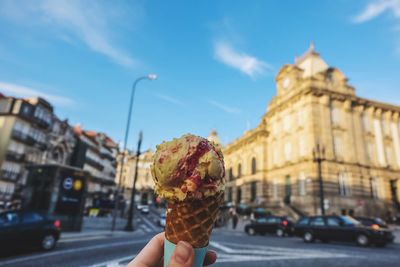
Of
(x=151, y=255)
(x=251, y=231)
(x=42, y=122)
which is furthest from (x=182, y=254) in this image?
(x=42, y=122)

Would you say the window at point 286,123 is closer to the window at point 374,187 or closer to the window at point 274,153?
the window at point 274,153

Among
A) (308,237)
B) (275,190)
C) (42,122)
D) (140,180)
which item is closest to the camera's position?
(308,237)

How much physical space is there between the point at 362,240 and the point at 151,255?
51.5ft

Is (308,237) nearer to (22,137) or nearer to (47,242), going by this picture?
(47,242)

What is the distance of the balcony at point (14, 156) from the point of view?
3678 cm

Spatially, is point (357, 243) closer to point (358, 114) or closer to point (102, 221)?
point (102, 221)

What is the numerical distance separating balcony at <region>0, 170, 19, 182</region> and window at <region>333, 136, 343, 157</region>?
1682 inches

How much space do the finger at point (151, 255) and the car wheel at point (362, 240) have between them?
50.9 ft

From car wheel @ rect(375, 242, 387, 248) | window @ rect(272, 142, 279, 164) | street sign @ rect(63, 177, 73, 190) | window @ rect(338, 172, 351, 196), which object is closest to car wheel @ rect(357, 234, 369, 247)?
car wheel @ rect(375, 242, 387, 248)

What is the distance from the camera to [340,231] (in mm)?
15008

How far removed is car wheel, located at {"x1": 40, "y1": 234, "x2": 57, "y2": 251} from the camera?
406 inches

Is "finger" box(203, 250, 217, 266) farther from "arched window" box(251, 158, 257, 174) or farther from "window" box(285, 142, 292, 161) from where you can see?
"arched window" box(251, 158, 257, 174)

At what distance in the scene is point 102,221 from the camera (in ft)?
76.7

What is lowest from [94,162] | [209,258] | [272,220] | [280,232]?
[280,232]
